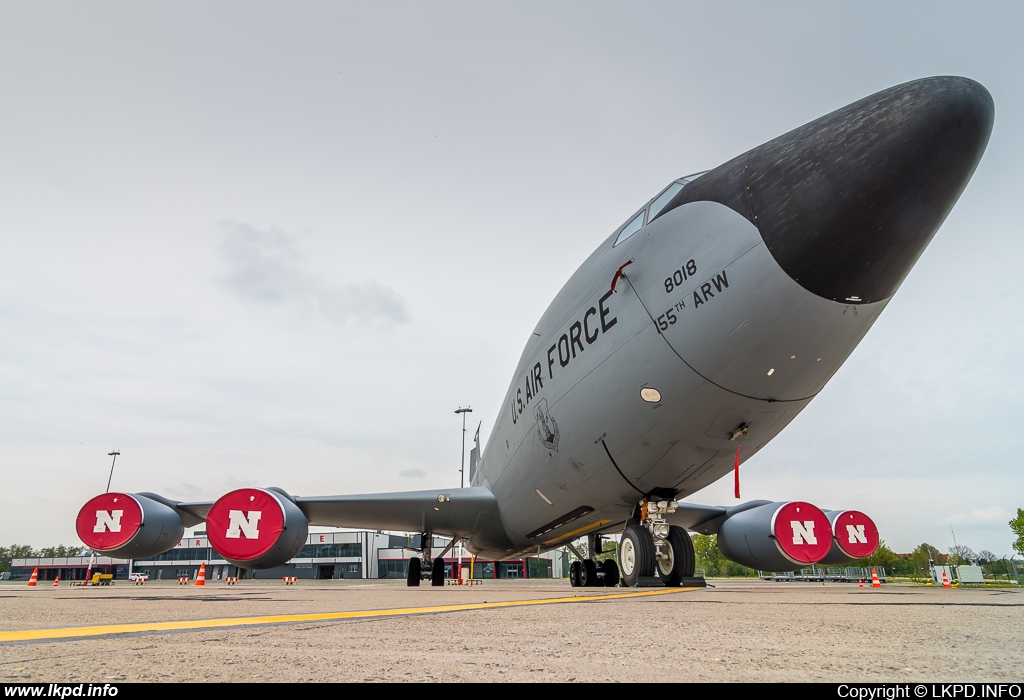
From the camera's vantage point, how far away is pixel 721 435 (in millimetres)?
6301

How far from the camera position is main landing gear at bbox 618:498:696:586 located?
6.79 meters

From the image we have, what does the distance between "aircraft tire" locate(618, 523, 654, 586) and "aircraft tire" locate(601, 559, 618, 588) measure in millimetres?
4660

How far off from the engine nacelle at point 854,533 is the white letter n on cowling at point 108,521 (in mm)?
13516

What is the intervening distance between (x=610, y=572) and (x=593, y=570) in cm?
83

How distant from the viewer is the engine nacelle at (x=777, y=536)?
983 cm

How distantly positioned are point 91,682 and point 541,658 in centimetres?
112

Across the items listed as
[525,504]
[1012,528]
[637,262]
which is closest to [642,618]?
[637,262]

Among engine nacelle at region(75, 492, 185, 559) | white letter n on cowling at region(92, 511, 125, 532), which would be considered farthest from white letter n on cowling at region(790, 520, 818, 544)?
white letter n on cowling at region(92, 511, 125, 532)

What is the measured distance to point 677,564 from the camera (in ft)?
23.1

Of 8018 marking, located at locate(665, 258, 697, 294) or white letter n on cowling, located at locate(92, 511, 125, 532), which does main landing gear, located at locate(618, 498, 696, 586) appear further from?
white letter n on cowling, located at locate(92, 511, 125, 532)

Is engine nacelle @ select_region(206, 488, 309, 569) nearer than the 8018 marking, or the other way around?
the 8018 marking

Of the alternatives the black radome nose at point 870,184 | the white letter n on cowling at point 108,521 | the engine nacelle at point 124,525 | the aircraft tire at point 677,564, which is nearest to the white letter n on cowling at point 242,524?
the engine nacelle at point 124,525

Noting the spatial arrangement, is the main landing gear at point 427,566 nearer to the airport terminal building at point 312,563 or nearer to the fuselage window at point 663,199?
the fuselage window at point 663,199

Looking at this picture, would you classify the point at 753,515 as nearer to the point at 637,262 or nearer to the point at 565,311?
the point at 565,311
